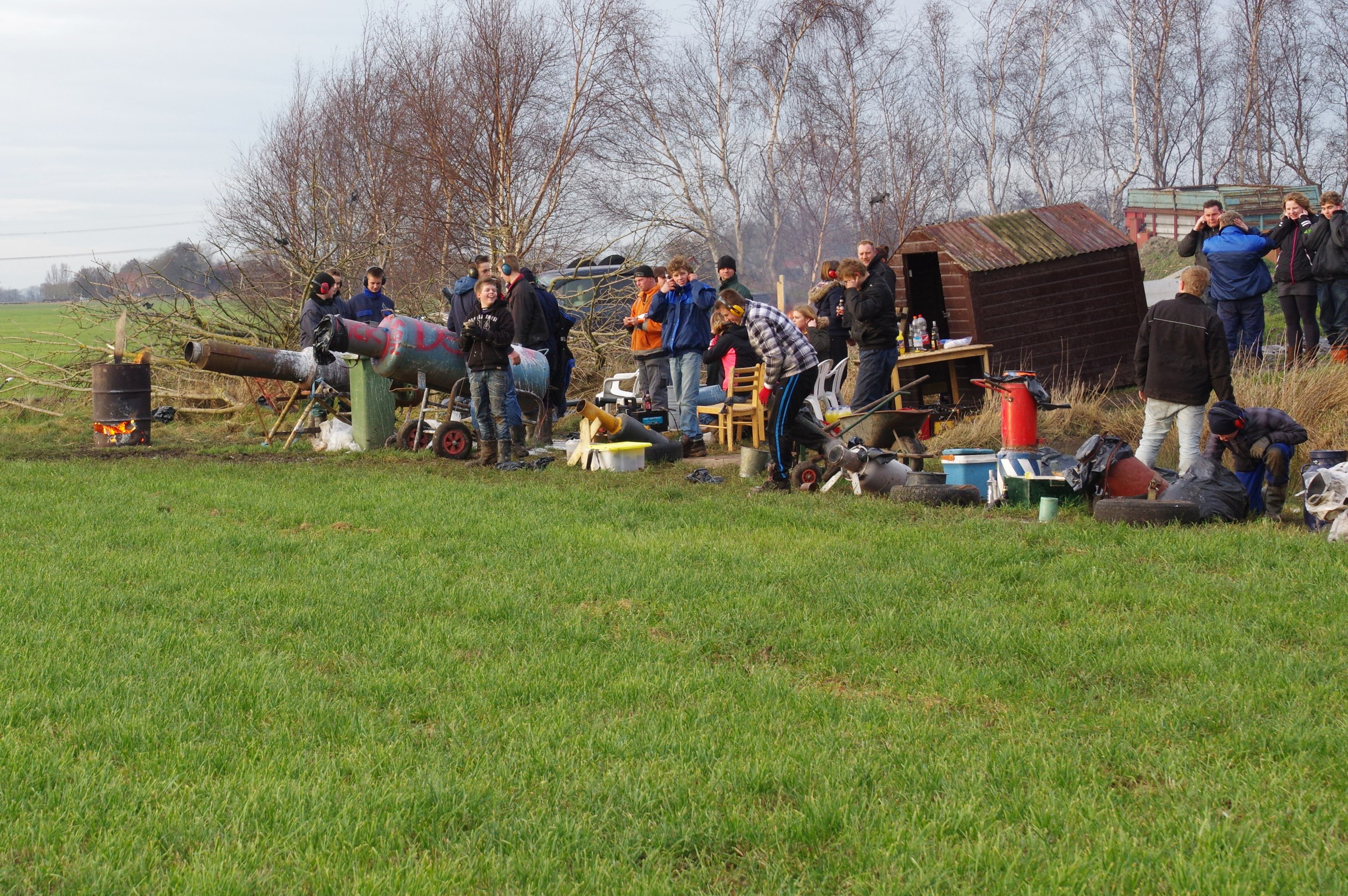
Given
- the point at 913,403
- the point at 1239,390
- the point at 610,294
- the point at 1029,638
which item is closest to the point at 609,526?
the point at 1029,638

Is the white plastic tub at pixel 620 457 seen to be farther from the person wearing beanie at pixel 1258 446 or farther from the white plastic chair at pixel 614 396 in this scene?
the person wearing beanie at pixel 1258 446

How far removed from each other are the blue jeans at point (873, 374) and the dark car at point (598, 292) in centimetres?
601

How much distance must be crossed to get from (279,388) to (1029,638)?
13.7m

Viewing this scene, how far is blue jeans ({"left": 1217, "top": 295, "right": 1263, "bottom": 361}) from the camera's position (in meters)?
12.0

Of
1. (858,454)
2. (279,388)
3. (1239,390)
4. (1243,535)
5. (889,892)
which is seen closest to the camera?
(889,892)

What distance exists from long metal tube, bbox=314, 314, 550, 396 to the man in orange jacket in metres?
1.13

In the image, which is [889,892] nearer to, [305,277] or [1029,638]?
[1029,638]

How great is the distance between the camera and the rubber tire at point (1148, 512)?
7.40 metres

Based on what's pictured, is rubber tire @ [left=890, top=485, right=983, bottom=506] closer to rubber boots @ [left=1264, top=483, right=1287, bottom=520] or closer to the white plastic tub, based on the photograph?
rubber boots @ [left=1264, top=483, right=1287, bottom=520]

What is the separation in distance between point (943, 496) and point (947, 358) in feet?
15.8

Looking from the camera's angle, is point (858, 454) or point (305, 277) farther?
point (305, 277)

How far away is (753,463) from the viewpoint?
405 inches

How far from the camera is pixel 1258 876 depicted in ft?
9.84

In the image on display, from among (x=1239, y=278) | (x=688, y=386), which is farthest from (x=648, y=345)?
(x=1239, y=278)
